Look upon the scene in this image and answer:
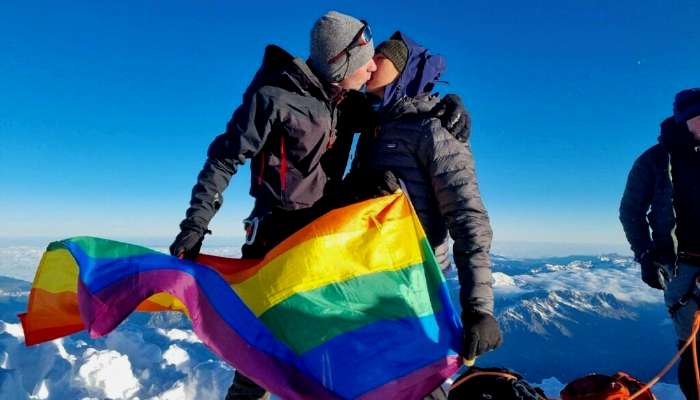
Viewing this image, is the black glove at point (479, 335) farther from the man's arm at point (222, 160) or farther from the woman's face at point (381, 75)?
the woman's face at point (381, 75)

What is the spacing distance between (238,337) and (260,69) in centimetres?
191

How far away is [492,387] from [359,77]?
232 centimetres

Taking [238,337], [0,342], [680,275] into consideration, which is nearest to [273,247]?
[238,337]

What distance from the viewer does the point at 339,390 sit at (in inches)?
92.3

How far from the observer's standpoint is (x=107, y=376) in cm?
6347

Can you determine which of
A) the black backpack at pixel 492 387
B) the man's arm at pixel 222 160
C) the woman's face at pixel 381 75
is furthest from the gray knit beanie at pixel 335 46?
the black backpack at pixel 492 387

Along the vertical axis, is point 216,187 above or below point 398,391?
above

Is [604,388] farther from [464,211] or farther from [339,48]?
[339,48]

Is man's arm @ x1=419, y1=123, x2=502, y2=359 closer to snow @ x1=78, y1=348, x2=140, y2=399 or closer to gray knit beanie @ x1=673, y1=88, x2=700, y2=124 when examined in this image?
gray knit beanie @ x1=673, y1=88, x2=700, y2=124

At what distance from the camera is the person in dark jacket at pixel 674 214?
389cm

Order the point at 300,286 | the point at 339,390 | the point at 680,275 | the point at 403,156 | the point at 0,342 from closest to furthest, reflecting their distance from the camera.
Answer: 1. the point at 339,390
2. the point at 300,286
3. the point at 403,156
4. the point at 680,275
5. the point at 0,342

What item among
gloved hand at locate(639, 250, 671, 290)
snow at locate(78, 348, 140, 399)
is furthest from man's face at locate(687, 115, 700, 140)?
snow at locate(78, 348, 140, 399)

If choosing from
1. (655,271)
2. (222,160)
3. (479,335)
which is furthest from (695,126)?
(222,160)

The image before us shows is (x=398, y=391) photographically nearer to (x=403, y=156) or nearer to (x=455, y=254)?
(x=455, y=254)
